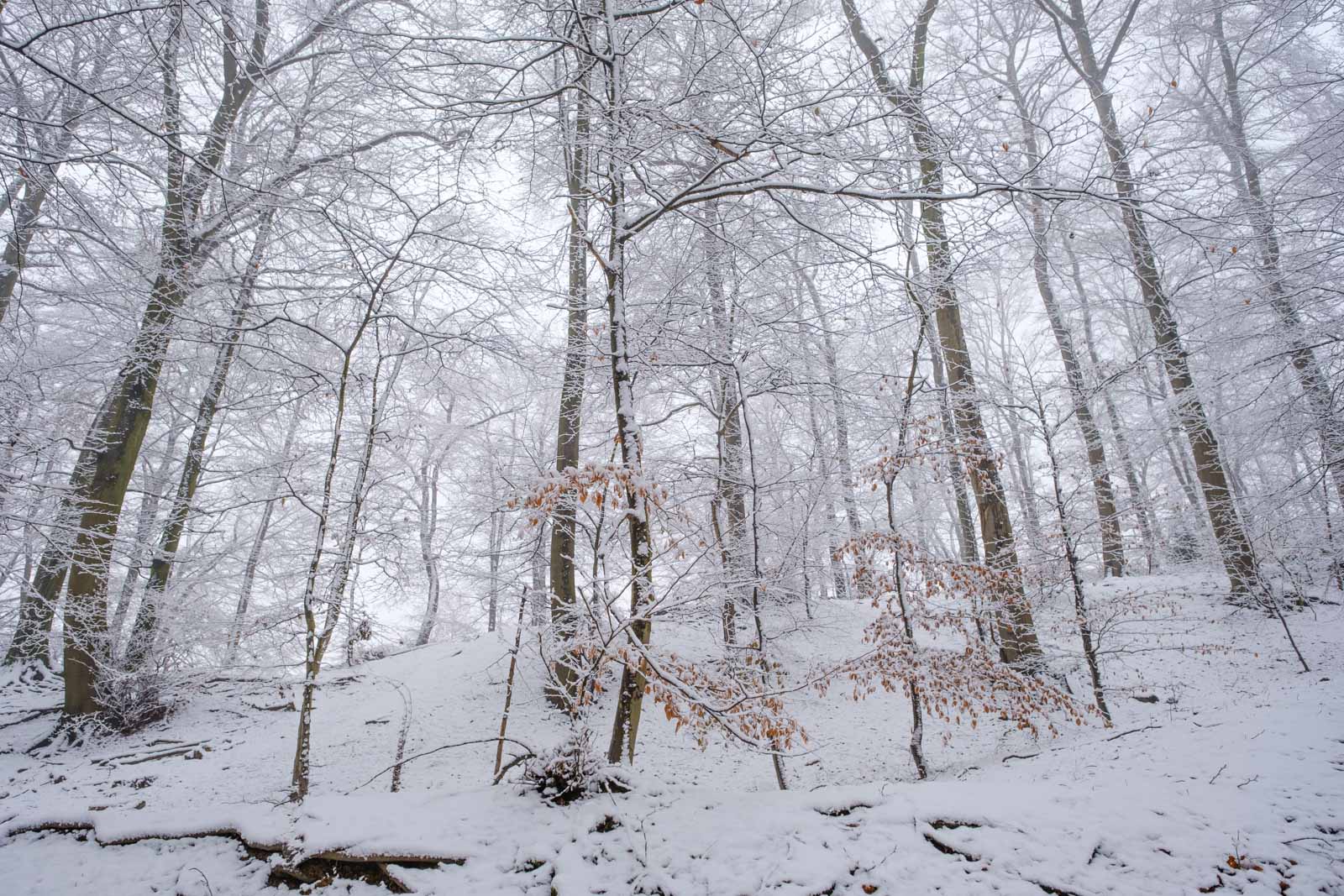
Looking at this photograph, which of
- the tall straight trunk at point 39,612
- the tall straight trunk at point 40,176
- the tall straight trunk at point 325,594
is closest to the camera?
the tall straight trunk at point 40,176

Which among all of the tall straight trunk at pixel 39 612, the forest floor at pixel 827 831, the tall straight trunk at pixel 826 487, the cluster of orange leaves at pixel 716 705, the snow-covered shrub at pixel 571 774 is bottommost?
the forest floor at pixel 827 831

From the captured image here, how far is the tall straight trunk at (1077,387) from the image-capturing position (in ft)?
12.4

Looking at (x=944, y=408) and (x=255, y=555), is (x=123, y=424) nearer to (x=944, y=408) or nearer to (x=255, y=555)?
(x=255, y=555)

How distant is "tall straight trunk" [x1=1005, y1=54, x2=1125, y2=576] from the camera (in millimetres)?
3791

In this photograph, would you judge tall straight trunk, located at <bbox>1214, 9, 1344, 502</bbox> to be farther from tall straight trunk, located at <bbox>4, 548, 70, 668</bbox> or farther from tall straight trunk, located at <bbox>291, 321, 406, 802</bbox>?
tall straight trunk, located at <bbox>4, 548, 70, 668</bbox>

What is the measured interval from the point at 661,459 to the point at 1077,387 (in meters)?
5.37

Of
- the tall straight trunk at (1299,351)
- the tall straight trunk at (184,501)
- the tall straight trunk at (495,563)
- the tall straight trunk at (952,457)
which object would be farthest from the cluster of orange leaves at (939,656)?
the tall straight trunk at (184,501)

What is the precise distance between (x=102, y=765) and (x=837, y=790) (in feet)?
26.5

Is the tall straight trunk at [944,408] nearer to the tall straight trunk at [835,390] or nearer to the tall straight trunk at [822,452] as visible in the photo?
the tall straight trunk at [835,390]

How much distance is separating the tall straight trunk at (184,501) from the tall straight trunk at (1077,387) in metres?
7.48

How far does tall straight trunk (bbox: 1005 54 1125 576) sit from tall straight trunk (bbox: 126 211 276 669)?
7.48 m

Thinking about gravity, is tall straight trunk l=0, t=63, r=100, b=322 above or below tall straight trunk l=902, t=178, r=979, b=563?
above

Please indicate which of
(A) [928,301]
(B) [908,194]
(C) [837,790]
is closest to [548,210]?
(A) [928,301]

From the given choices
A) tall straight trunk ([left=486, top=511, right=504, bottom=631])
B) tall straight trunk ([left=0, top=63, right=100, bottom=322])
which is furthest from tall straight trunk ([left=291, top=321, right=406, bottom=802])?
tall straight trunk ([left=0, top=63, right=100, bottom=322])
